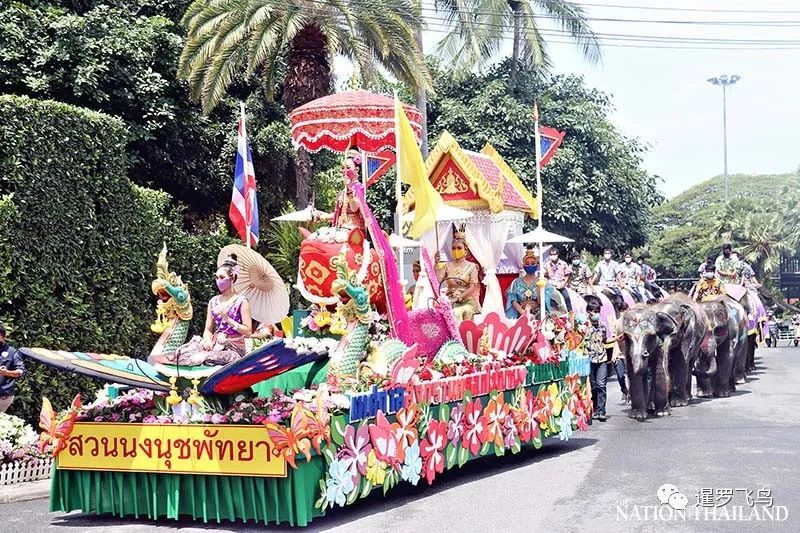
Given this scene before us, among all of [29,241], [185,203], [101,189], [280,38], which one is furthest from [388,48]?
[29,241]

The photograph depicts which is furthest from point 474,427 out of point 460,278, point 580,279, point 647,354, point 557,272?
point 580,279

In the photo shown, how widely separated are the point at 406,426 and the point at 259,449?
178 centimetres

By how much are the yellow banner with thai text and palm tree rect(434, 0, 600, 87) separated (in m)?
20.9

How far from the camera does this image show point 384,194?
2970 cm

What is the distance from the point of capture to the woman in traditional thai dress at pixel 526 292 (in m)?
14.2

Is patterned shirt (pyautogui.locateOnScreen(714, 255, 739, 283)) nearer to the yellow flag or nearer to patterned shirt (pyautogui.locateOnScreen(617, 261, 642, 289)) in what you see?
patterned shirt (pyautogui.locateOnScreen(617, 261, 642, 289))

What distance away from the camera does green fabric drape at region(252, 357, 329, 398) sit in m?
9.34

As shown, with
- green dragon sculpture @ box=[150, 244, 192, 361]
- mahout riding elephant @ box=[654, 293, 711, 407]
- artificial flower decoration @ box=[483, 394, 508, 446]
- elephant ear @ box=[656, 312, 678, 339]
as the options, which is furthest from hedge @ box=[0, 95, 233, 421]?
mahout riding elephant @ box=[654, 293, 711, 407]

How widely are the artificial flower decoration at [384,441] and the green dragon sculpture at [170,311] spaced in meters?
2.13

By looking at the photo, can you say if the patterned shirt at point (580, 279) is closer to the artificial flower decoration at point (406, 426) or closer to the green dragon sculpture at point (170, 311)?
the artificial flower decoration at point (406, 426)

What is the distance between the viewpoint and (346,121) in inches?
509

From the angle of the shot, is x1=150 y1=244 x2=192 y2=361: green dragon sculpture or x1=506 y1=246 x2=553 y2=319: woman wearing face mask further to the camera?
x1=506 y1=246 x2=553 y2=319: woman wearing face mask

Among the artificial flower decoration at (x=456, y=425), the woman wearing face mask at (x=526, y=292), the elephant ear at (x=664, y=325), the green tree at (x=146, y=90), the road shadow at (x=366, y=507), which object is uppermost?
the green tree at (x=146, y=90)

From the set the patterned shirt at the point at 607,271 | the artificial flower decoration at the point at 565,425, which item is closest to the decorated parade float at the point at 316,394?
the artificial flower decoration at the point at 565,425
